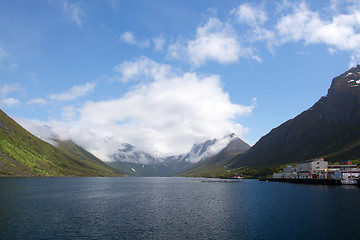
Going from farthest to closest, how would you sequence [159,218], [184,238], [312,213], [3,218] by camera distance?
[312,213], [159,218], [3,218], [184,238]

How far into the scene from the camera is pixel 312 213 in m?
82.7

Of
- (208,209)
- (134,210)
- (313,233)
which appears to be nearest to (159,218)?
(134,210)

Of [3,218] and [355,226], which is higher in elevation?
[355,226]

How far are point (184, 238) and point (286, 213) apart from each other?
44161 millimetres

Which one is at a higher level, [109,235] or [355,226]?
[355,226]

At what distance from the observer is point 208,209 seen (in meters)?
95.2

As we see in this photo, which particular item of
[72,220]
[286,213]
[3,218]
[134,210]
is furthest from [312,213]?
[3,218]

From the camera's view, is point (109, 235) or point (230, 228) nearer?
point (109, 235)

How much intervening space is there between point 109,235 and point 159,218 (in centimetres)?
2220

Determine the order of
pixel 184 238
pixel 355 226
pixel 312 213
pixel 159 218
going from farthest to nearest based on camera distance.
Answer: pixel 312 213, pixel 159 218, pixel 355 226, pixel 184 238

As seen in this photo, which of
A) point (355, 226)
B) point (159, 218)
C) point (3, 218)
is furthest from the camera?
point (159, 218)

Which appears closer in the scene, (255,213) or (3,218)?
(3,218)

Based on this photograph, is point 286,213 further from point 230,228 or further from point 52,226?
point 52,226

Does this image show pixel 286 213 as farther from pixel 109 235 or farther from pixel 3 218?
pixel 3 218
